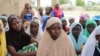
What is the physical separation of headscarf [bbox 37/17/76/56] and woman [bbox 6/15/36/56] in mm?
366

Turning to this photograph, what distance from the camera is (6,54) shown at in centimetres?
488

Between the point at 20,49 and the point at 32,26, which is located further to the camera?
the point at 32,26

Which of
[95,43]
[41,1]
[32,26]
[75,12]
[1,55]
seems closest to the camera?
[95,43]

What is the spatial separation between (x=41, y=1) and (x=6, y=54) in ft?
32.6

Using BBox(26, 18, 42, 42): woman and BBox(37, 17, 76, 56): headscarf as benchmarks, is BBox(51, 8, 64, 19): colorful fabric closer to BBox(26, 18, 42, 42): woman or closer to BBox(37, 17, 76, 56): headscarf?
BBox(26, 18, 42, 42): woman

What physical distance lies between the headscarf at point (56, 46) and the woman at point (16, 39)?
366 millimetres

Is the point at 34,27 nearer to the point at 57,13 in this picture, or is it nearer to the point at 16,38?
the point at 16,38

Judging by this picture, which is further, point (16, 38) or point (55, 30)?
point (16, 38)

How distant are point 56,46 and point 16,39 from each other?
794 millimetres

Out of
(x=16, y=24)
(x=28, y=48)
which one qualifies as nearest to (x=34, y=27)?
(x=16, y=24)

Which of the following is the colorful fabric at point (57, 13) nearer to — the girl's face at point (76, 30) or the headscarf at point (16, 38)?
the girl's face at point (76, 30)

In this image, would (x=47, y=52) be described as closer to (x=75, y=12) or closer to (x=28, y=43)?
(x=28, y=43)

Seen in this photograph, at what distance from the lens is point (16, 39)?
4.93 m

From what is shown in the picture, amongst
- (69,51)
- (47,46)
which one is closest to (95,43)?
(69,51)
